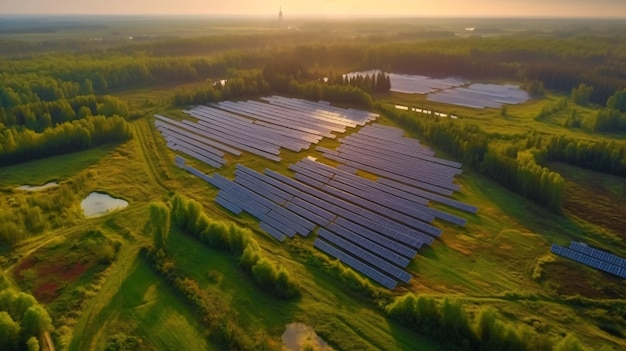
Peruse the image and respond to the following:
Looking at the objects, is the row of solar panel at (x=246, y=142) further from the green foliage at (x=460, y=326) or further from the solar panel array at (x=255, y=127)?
the green foliage at (x=460, y=326)

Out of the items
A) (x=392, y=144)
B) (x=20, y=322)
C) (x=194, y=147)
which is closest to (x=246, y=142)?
(x=194, y=147)

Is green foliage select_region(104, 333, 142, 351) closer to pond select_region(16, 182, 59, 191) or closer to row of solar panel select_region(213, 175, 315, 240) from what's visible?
row of solar panel select_region(213, 175, 315, 240)

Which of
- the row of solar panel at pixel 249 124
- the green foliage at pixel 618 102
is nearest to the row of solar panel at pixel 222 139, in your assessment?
the row of solar panel at pixel 249 124

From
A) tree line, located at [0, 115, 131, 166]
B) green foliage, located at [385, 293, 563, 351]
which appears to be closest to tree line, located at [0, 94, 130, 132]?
tree line, located at [0, 115, 131, 166]

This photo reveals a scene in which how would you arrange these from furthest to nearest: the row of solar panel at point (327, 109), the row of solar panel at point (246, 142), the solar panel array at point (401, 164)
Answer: the row of solar panel at point (327, 109)
the row of solar panel at point (246, 142)
the solar panel array at point (401, 164)

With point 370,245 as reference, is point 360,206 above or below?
above

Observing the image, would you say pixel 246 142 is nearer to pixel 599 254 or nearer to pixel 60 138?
pixel 60 138

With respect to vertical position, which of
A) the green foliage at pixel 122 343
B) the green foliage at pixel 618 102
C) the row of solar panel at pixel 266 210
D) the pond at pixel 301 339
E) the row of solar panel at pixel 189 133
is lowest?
the green foliage at pixel 122 343

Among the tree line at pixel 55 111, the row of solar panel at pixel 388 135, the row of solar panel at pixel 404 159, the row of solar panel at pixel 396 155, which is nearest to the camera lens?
the row of solar panel at pixel 404 159
